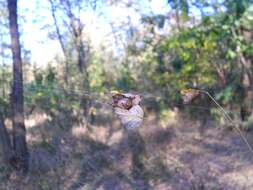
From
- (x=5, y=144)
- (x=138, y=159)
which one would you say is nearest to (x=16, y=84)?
(x=5, y=144)

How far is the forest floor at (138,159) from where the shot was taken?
9.14 meters

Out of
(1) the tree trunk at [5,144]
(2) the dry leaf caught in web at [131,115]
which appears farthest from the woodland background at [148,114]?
(2) the dry leaf caught in web at [131,115]

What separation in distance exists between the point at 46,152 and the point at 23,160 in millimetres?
1137

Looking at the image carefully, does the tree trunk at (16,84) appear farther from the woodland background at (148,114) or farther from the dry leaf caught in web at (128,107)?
the dry leaf caught in web at (128,107)

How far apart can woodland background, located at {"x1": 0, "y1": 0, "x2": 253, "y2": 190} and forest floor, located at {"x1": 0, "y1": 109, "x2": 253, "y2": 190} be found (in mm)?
24

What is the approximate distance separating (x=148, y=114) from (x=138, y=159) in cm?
434

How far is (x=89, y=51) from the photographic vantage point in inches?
766

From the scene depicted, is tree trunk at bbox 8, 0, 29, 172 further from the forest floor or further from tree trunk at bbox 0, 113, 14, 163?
the forest floor

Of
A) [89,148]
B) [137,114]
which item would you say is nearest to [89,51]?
[89,148]

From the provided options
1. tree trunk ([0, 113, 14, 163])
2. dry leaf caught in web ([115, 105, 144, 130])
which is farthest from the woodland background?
dry leaf caught in web ([115, 105, 144, 130])

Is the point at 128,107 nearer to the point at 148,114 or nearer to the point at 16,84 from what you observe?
the point at 16,84

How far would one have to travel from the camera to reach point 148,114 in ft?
49.1

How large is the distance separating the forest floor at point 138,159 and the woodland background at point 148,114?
0.08ft

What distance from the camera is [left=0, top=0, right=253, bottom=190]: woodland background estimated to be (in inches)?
373
